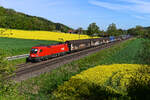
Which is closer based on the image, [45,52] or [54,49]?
[45,52]

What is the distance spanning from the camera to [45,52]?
34656mm

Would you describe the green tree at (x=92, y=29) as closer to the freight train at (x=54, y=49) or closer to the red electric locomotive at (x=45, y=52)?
the freight train at (x=54, y=49)

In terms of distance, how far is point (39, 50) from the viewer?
33031 mm

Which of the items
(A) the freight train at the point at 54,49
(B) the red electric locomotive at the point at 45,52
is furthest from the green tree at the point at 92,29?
(B) the red electric locomotive at the point at 45,52

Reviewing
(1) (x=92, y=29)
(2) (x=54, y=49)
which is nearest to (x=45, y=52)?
(2) (x=54, y=49)

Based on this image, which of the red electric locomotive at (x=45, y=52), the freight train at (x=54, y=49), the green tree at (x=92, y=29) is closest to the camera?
the red electric locomotive at (x=45, y=52)

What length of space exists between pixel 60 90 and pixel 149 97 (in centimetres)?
644

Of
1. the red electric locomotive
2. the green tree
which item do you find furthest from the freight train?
the green tree

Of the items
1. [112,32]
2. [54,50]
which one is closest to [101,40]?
[54,50]

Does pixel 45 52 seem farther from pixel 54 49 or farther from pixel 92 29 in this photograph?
pixel 92 29

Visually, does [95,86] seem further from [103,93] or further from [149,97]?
[149,97]

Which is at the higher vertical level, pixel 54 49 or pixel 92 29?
pixel 92 29

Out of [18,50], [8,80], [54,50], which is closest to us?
[8,80]

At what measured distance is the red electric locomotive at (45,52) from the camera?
107 ft
